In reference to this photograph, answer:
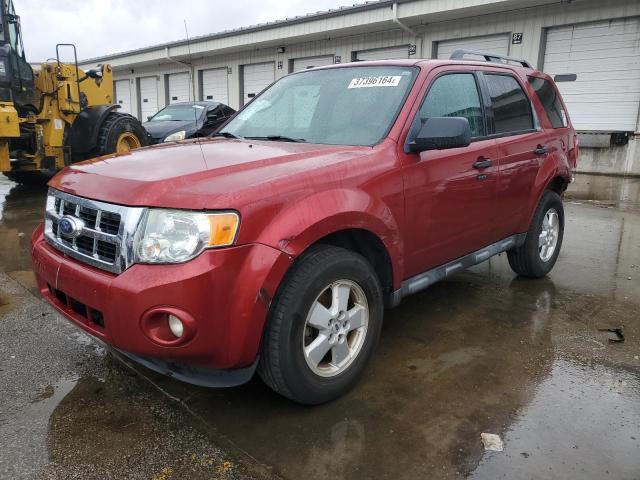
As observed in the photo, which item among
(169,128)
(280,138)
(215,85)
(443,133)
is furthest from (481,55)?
(215,85)

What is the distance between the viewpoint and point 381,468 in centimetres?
224

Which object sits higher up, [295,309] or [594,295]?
[295,309]

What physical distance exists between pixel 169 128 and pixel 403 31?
7.78 metres

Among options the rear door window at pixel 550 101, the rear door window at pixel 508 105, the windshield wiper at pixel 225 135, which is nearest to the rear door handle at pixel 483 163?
the rear door window at pixel 508 105

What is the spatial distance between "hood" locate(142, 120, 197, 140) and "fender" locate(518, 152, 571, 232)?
25.0ft

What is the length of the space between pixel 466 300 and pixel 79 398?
290 cm

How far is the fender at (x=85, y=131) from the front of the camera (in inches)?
317

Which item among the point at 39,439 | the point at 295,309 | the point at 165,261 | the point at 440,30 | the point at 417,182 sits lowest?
the point at 39,439

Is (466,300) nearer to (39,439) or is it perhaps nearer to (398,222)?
(398,222)

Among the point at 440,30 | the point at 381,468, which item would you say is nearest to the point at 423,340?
the point at 381,468

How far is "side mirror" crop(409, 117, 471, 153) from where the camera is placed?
2840mm

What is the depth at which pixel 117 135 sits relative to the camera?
27.4ft

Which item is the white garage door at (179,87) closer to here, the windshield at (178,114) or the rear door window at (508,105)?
the windshield at (178,114)

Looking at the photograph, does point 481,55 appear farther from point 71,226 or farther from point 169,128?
point 169,128
